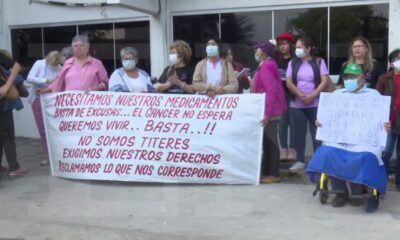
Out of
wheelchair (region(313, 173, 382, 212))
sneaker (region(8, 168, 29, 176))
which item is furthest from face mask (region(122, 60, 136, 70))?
wheelchair (region(313, 173, 382, 212))

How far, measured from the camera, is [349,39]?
853 cm

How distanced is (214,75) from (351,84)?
1.82 m

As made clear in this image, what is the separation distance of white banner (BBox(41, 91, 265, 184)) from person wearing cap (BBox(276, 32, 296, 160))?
1.02 meters

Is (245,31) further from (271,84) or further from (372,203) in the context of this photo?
(372,203)

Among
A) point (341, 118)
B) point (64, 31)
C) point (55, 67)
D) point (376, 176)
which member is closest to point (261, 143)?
point (341, 118)

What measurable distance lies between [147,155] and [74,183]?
1028 millimetres

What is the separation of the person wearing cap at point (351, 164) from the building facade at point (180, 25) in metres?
2.32

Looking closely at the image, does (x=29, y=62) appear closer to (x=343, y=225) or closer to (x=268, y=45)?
(x=268, y=45)

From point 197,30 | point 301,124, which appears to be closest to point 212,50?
point 301,124

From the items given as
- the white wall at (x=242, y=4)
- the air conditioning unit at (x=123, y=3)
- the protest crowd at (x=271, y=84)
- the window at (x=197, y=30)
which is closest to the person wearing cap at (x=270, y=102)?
the protest crowd at (x=271, y=84)

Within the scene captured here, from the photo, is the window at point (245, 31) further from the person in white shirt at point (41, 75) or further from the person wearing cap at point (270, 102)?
the person in white shirt at point (41, 75)

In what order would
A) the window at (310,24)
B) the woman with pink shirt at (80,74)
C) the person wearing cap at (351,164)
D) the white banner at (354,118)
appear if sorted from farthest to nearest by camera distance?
the window at (310,24) → the woman with pink shirt at (80,74) → the white banner at (354,118) → the person wearing cap at (351,164)

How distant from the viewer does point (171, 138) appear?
7062 millimetres

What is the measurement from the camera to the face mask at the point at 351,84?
618cm
